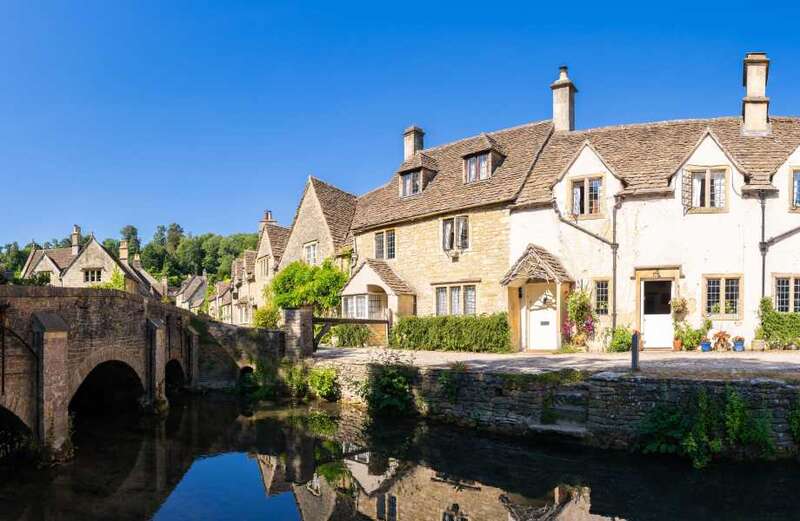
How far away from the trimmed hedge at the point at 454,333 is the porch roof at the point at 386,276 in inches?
61.4

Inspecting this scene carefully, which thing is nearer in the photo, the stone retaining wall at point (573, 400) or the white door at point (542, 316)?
the stone retaining wall at point (573, 400)

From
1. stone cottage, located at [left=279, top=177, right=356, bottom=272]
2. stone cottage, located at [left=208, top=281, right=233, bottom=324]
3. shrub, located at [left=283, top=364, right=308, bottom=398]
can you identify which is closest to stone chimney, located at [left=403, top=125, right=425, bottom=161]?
stone cottage, located at [left=279, top=177, right=356, bottom=272]

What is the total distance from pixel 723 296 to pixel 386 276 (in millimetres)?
14024

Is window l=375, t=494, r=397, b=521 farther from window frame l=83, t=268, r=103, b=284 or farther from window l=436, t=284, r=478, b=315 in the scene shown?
window frame l=83, t=268, r=103, b=284

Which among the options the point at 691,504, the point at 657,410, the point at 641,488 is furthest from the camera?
the point at 657,410

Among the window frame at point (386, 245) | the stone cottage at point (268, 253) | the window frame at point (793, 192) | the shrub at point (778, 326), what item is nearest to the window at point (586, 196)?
the window frame at point (793, 192)

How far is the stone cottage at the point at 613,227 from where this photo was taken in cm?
1888

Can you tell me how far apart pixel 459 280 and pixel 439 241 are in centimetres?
219

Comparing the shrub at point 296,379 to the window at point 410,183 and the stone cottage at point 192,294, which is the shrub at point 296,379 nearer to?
the window at point 410,183

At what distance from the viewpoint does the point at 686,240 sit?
19.4 metres

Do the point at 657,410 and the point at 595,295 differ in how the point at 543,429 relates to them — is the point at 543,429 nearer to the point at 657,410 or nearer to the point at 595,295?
the point at 657,410

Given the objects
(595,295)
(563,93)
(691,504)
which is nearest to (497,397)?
(691,504)

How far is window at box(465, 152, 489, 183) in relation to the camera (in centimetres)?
2478

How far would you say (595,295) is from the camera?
20.6 m
